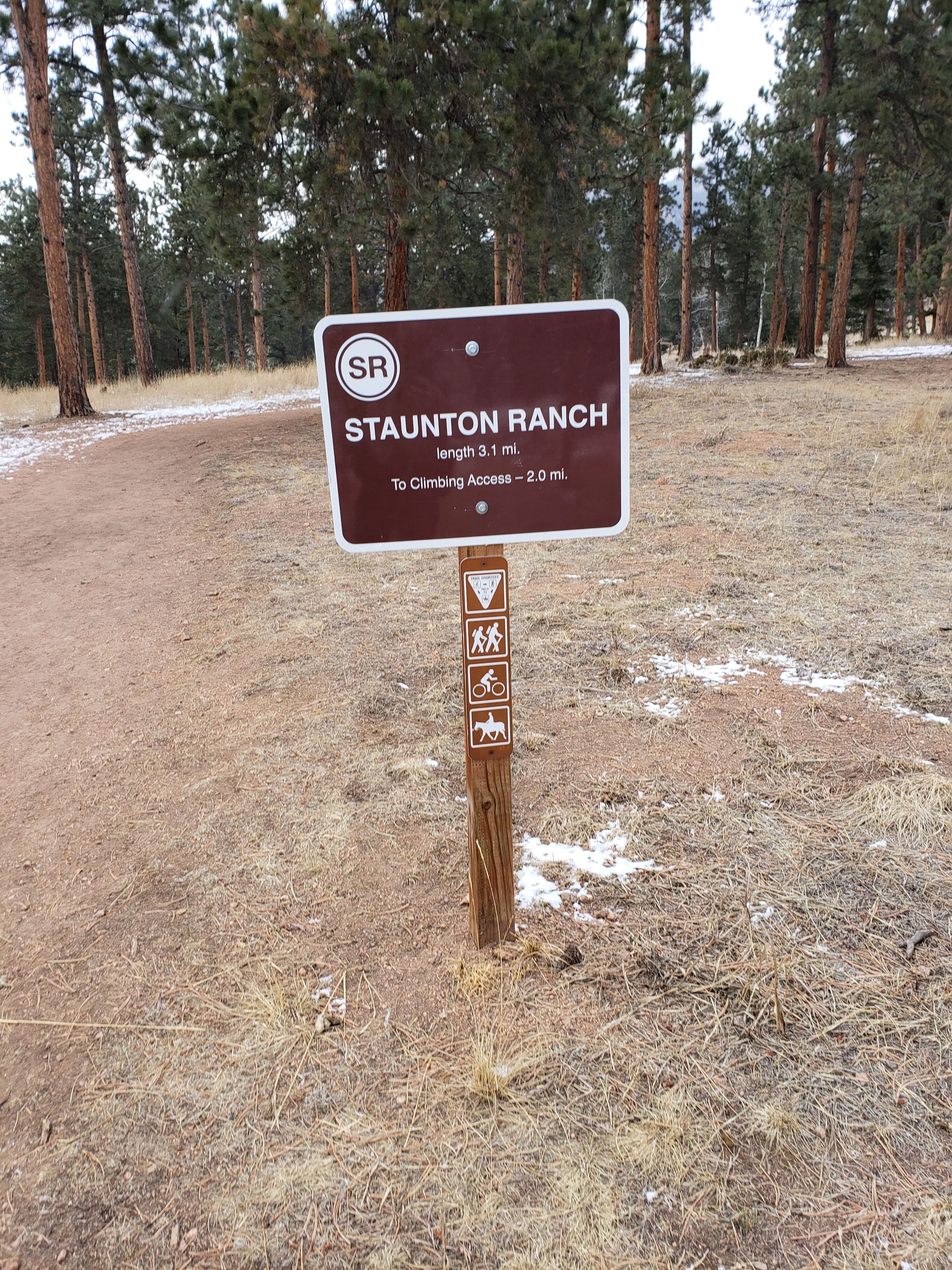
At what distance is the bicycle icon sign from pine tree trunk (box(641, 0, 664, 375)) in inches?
422

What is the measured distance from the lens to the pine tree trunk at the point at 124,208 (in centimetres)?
1575

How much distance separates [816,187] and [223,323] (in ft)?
119

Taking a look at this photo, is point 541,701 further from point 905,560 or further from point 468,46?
point 468,46

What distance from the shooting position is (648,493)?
777 centimetres

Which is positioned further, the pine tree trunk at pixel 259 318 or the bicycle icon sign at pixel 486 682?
the pine tree trunk at pixel 259 318

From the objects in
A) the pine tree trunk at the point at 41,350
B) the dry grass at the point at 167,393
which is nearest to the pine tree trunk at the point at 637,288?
the dry grass at the point at 167,393

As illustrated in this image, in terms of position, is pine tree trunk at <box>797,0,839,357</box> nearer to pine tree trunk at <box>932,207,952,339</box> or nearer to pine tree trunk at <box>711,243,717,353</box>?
pine tree trunk at <box>932,207,952,339</box>

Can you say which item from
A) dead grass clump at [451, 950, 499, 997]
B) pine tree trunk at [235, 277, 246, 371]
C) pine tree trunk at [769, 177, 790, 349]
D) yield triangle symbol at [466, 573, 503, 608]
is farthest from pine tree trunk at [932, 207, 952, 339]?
pine tree trunk at [235, 277, 246, 371]

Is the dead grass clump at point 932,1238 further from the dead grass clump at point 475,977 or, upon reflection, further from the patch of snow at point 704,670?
the patch of snow at point 704,670

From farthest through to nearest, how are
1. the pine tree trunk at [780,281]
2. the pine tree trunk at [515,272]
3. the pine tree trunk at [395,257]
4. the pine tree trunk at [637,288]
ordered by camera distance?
1. the pine tree trunk at [637,288]
2. the pine tree trunk at [780,281]
3. the pine tree trunk at [515,272]
4. the pine tree trunk at [395,257]

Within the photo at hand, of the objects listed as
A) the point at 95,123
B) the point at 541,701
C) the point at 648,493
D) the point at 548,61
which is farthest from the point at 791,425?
the point at 95,123

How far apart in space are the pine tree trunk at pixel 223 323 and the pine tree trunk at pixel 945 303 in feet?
95.7

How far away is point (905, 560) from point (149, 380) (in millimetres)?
19556

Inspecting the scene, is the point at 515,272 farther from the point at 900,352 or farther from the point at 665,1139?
the point at 665,1139
